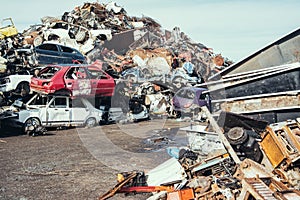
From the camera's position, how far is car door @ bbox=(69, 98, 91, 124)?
12.1m

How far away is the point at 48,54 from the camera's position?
15.4 meters

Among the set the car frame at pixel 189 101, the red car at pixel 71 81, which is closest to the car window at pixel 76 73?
the red car at pixel 71 81

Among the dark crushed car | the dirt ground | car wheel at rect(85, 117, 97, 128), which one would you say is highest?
the dark crushed car

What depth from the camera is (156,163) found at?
7.32 metres

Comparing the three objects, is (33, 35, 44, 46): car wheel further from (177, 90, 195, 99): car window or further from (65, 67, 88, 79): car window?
(177, 90, 195, 99): car window

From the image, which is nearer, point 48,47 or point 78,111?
point 78,111

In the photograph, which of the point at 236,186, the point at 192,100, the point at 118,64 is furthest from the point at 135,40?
the point at 236,186

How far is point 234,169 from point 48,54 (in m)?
12.5

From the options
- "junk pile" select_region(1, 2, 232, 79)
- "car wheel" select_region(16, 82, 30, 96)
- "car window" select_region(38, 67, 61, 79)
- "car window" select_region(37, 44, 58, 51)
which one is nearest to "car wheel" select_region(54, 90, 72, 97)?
"car window" select_region(38, 67, 61, 79)

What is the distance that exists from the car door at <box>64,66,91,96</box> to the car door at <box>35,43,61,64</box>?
136 inches

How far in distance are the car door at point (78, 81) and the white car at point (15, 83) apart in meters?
2.08

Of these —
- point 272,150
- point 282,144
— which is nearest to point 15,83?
point 272,150

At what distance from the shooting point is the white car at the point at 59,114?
11.0 m

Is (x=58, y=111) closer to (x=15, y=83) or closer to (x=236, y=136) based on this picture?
(x=15, y=83)
